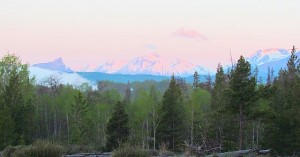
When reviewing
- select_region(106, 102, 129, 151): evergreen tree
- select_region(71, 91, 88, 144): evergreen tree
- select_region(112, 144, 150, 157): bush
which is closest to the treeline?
select_region(106, 102, 129, 151): evergreen tree

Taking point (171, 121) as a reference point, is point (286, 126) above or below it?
above

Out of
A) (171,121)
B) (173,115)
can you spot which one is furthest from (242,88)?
(171,121)

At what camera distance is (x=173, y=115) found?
52875 mm

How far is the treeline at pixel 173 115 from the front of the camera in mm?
32312

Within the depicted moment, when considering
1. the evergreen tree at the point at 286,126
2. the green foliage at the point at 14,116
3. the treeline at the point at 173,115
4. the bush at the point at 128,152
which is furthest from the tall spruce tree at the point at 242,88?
the green foliage at the point at 14,116

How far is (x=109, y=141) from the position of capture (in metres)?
47.6

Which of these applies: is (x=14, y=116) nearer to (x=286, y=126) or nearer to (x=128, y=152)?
(x=286, y=126)

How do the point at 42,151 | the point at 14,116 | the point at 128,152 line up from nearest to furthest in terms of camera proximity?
1. the point at 128,152
2. the point at 42,151
3. the point at 14,116

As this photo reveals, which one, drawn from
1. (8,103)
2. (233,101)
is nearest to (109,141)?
(8,103)

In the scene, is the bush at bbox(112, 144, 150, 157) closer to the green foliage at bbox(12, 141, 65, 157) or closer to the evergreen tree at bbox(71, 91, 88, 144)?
the green foliage at bbox(12, 141, 65, 157)

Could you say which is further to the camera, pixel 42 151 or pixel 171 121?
pixel 171 121

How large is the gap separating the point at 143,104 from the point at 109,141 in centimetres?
1294

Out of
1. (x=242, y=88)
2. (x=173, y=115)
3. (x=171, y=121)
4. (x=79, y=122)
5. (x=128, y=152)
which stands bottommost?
(x=79, y=122)

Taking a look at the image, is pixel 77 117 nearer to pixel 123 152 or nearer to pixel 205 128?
pixel 205 128
